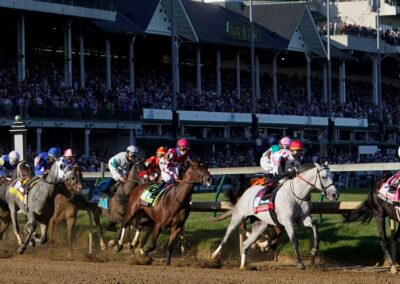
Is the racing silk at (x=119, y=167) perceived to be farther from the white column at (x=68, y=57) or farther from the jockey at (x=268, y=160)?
the white column at (x=68, y=57)

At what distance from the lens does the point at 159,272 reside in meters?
15.9

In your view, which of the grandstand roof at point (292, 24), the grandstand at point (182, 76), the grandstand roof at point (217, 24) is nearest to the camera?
the grandstand at point (182, 76)

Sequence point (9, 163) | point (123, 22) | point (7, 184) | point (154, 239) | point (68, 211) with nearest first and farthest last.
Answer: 1. point (154, 239)
2. point (68, 211)
3. point (7, 184)
4. point (9, 163)
5. point (123, 22)

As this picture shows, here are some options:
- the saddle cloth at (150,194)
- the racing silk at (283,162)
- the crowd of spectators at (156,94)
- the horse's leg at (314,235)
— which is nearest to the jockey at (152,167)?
the saddle cloth at (150,194)

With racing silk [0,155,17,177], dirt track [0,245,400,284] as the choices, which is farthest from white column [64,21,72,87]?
dirt track [0,245,400,284]

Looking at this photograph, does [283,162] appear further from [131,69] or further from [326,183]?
[131,69]

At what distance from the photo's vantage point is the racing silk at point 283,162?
1760cm

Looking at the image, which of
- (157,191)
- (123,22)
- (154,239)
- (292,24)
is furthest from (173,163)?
(292,24)

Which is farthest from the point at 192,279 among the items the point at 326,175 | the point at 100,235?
the point at 100,235

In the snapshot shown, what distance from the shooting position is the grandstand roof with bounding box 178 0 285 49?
4934 centimetres

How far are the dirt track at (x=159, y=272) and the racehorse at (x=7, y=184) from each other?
2.02 meters

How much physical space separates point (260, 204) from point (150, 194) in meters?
2.18

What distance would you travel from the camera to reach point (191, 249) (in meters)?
20.2

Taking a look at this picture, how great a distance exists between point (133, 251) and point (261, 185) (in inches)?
120
